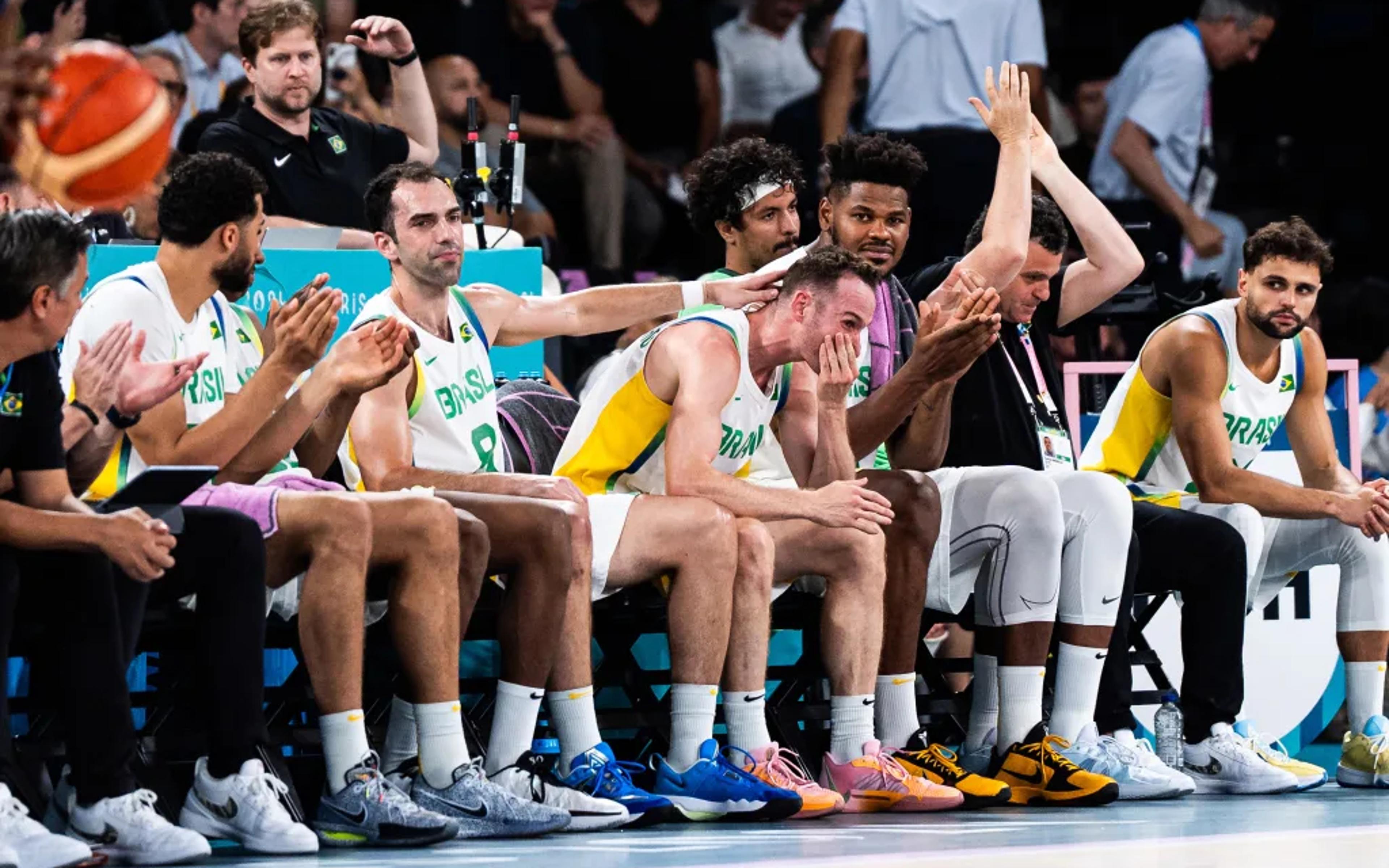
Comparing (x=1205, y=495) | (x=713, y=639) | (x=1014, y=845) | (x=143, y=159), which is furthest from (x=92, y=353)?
(x=1205, y=495)

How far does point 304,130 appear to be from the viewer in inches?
295

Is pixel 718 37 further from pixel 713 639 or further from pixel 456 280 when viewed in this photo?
pixel 713 639

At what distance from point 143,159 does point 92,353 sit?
1.68 feet

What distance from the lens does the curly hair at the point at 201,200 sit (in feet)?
18.1

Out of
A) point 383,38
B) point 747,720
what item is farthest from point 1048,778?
point 383,38

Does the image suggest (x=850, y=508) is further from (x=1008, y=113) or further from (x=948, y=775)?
(x=1008, y=113)

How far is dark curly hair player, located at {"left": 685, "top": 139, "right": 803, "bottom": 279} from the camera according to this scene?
6770 millimetres

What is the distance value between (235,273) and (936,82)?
4.66 m

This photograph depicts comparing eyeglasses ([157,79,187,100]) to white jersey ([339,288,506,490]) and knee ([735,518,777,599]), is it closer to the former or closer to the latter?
white jersey ([339,288,506,490])

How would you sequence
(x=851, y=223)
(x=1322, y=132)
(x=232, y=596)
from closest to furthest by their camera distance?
(x=232, y=596) → (x=851, y=223) → (x=1322, y=132)

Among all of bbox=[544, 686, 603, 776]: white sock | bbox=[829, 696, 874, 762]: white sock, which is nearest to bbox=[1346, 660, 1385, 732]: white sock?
bbox=[829, 696, 874, 762]: white sock

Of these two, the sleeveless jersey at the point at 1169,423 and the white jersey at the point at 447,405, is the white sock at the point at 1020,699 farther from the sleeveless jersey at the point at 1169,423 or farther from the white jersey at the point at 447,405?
the white jersey at the point at 447,405

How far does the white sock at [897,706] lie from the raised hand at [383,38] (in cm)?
305

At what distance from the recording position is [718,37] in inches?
442
